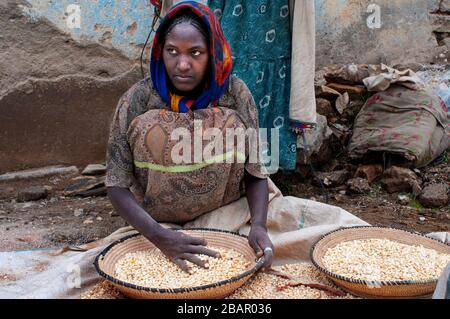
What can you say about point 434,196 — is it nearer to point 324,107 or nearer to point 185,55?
point 324,107

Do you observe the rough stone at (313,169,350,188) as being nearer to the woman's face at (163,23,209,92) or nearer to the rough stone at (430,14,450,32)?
the rough stone at (430,14,450,32)

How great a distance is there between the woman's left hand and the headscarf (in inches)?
23.2

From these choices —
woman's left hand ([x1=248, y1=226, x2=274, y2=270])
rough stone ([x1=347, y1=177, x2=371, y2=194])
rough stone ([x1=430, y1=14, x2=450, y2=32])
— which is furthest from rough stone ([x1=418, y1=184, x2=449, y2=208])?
woman's left hand ([x1=248, y1=226, x2=274, y2=270])

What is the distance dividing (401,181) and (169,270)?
8.30 ft

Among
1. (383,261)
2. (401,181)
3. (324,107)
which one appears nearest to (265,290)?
(383,261)

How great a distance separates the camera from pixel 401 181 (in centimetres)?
432

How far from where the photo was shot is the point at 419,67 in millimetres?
5125

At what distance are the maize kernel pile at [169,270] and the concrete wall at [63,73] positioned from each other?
2126 mm

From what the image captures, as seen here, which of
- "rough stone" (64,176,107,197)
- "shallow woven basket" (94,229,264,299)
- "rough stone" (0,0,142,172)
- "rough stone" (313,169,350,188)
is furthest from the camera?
"rough stone" (313,169,350,188)

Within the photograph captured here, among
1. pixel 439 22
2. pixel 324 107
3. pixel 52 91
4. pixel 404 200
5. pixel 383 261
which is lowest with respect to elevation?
pixel 404 200

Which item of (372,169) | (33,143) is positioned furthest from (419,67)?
(33,143)

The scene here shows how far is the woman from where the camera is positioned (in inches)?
97.5
